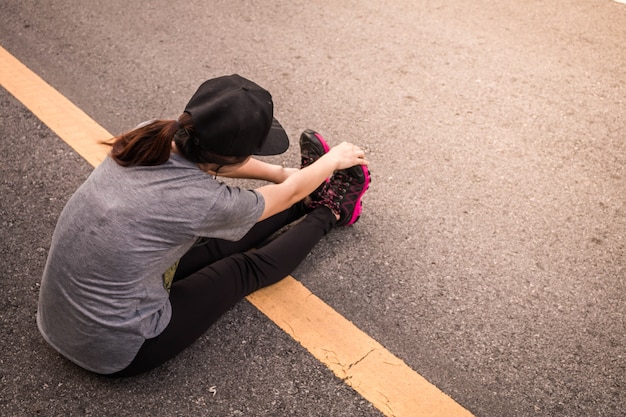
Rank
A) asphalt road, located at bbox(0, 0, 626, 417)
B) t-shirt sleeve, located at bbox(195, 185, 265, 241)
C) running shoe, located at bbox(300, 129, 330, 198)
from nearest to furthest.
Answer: t-shirt sleeve, located at bbox(195, 185, 265, 241) < asphalt road, located at bbox(0, 0, 626, 417) < running shoe, located at bbox(300, 129, 330, 198)

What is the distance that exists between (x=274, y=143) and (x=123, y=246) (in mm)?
602

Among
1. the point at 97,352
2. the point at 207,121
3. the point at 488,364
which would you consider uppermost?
the point at 207,121

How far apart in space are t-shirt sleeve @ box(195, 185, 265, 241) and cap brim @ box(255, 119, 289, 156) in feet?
0.48

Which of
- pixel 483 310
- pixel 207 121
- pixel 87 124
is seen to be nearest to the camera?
pixel 207 121

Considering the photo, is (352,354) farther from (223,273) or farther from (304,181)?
(304,181)

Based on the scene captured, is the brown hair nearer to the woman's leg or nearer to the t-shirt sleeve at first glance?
the t-shirt sleeve

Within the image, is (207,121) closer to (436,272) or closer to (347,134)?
(436,272)

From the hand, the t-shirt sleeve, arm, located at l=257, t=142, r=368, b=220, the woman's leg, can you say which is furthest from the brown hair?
the hand

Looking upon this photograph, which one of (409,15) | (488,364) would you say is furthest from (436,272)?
(409,15)

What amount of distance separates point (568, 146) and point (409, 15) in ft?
5.82

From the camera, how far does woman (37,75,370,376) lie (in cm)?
185

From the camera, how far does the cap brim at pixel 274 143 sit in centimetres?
208

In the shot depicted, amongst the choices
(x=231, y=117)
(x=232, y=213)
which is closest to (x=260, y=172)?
(x=232, y=213)

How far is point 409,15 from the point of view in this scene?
4668mm
